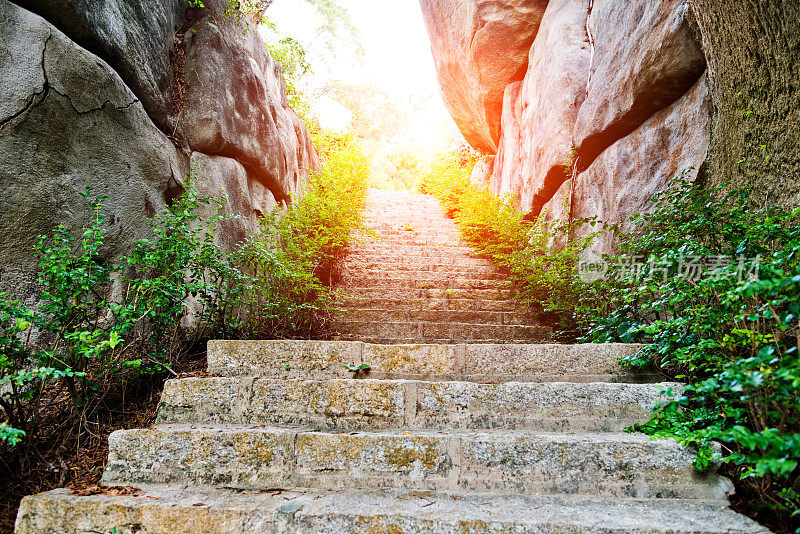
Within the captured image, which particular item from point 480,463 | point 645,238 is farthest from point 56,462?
point 645,238

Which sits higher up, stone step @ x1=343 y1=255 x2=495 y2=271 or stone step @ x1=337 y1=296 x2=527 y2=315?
stone step @ x1=343 y1=255 x2=495 y2=271

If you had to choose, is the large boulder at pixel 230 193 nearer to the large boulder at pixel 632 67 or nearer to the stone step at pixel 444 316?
the stone step at pixel 444 316

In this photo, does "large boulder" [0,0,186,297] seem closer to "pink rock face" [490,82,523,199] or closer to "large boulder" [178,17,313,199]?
"large boulder" [178,17,313,199]

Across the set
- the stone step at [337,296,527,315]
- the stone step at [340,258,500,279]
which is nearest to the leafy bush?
the stone step at [337,296,527,315]

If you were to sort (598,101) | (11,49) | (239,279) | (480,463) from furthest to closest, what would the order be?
(598,101) → (239,279) → (11,49) → (480,463)

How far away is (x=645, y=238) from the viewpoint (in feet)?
7.00

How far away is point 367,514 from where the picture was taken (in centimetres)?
126

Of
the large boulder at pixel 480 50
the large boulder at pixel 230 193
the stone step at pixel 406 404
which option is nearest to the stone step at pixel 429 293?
the large boulder at pixel 230 193

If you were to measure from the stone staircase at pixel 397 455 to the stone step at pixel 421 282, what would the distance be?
72.6 inches

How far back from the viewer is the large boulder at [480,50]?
542cm

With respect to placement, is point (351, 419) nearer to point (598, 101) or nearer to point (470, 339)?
point (470, 339)

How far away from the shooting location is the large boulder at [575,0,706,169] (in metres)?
2.61

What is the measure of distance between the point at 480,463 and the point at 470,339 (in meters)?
1.72

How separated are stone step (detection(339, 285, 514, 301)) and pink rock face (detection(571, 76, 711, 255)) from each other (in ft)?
3.34
